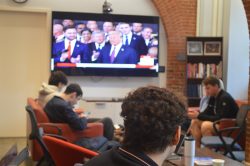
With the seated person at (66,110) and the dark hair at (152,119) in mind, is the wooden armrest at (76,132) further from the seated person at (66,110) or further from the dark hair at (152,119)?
the dark hair at (152,119)

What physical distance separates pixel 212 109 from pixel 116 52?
223 centimetres

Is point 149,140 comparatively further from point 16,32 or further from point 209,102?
point 16,32

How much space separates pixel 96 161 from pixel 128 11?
20.9 ft

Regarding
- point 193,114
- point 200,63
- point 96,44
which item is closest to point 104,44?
point 96,44

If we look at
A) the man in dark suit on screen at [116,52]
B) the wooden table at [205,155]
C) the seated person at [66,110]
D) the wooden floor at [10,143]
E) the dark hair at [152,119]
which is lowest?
the wooden floor at [10,143]

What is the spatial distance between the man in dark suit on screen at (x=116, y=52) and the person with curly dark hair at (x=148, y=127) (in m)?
5.98

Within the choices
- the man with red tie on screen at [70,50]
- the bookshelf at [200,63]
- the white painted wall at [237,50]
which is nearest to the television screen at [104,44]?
the man with red tie on screen at [70,50]

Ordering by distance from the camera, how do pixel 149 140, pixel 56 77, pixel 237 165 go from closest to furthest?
pixel 149 140
pixel 237 165
pixel 56 77

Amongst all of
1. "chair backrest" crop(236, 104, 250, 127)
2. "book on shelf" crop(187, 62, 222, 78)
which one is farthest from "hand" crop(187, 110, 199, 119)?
"book on shelf" crop(187, 62, 222, 78)

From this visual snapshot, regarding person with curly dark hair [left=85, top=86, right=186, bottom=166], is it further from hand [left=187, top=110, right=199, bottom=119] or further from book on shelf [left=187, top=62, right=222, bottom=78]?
book on shelf [left=187, top=62, right=222, bottom=78]

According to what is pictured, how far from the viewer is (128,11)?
7.78m

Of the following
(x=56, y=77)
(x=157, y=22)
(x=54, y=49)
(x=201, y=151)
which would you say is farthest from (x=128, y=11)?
(x=201, y=151)

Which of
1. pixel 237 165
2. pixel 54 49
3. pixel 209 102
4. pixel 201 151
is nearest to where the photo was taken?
pixel 237 165

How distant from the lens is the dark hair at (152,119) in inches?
61.8
